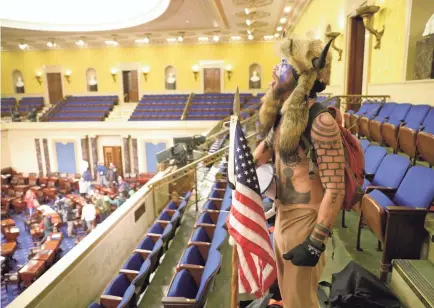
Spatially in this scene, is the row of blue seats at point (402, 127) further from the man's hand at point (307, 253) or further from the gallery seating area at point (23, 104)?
the gallery seating area at point (23, 104)

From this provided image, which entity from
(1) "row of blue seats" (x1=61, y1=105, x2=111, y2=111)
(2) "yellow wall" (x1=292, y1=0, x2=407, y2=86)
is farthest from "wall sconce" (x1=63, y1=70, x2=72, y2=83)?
(2) "yellow wall" (x1=292, y1=0, x2=407, y2=86)

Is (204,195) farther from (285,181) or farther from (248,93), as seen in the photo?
(248,93)

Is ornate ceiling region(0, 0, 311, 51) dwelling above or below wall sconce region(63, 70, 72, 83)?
above

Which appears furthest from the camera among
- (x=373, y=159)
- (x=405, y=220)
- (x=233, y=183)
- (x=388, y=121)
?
(x=388, y=121)

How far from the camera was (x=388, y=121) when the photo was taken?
460 cm

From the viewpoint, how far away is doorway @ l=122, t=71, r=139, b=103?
18.5 metres

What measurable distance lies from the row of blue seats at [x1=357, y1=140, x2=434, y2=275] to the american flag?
1201mm

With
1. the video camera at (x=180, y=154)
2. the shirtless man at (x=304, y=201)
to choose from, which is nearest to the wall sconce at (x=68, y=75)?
the video camera at (x=180, y=154)

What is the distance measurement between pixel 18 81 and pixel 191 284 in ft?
70.1

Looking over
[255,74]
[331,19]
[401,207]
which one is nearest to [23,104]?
[255,74]

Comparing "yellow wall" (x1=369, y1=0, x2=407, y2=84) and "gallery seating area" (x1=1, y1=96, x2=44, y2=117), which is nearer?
"yellow wall" (x1=369, y1=0, x2=407, y2=84)

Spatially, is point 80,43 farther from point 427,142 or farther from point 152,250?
point 427,142

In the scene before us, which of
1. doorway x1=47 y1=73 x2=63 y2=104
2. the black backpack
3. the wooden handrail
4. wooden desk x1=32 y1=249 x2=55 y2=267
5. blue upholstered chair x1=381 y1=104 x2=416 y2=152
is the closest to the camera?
the black backpack

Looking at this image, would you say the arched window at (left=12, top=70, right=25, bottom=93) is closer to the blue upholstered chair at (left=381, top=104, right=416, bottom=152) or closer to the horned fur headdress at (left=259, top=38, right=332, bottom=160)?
the blue upholstered chair at (left=381, top=104, right=416, bottom=152)
